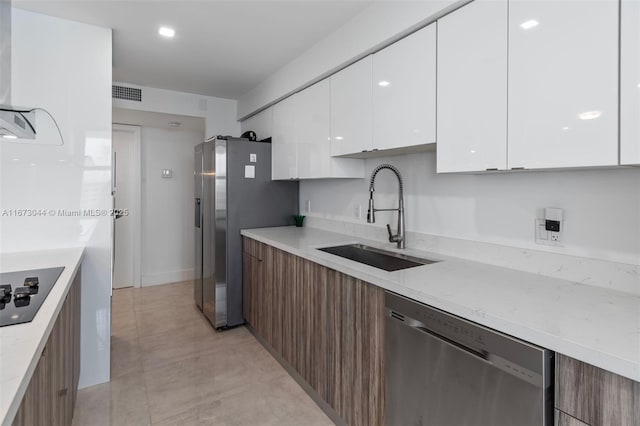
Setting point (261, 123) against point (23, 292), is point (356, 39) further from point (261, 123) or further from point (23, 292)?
point (23, 292)

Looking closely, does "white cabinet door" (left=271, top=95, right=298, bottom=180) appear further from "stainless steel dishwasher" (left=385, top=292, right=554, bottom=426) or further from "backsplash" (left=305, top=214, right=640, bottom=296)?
"stainless steel dishwasher" (left=385, top=292, right=554, bottom=426)

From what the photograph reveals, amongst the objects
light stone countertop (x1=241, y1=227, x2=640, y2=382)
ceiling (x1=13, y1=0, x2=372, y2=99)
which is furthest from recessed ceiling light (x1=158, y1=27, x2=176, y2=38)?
light stone countertop (x1=241, y1=227, x2=640, y2=382)

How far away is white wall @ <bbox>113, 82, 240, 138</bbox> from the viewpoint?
11.8 ft

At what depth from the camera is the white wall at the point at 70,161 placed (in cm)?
212

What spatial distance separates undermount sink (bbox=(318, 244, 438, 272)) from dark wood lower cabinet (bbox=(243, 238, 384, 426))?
39 centimetres

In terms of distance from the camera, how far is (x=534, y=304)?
1.15 meters

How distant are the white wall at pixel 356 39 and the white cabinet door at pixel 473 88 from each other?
0.48ft

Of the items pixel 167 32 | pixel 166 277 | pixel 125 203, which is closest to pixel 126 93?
pixel 167 32

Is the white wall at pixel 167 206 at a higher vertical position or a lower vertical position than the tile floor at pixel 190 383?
higher

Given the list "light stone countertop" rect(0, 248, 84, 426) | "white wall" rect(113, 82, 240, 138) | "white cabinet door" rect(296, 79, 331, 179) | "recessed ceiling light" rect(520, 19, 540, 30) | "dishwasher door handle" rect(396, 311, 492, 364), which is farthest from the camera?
"white wall" rect(113, 82, 240, 138)

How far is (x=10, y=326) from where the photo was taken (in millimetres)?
973

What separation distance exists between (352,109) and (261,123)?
1690 mm

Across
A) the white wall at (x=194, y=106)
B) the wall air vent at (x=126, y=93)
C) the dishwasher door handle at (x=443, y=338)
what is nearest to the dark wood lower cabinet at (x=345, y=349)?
the dishwasher door handle at (x=443, y=338)

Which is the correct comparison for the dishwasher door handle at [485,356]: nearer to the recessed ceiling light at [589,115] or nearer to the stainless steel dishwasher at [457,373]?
the stainless steel dishwasher at [457,373]
